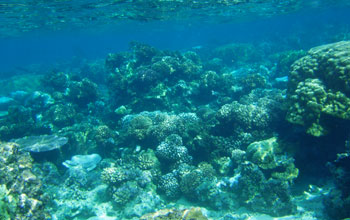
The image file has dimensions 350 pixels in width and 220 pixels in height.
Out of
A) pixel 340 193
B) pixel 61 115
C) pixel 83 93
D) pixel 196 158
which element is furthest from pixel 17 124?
pixel 340 193

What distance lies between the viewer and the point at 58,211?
7.07 meters

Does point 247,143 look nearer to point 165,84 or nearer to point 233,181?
point 233,181

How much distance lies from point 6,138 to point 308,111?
557 inches

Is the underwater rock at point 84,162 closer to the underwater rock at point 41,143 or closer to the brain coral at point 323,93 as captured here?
the underwater rock at point 41,143

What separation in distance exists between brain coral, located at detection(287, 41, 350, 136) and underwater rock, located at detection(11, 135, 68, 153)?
9270mm

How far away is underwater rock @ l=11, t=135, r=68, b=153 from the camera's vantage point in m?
9.01

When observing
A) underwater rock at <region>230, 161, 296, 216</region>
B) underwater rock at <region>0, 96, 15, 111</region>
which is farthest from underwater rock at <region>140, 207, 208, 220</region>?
underwater rock at <region>0, 96, 15, 111</region>

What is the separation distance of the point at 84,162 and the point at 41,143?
200cm

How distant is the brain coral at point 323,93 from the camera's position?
621 cm

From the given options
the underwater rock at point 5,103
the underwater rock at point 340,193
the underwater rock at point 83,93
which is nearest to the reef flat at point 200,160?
the underwater rock at point 340,193

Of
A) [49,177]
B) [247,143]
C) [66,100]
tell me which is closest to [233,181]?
[247,143]

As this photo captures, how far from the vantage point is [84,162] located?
9.69 metres

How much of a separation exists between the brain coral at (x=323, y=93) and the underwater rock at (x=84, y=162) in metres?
8.10

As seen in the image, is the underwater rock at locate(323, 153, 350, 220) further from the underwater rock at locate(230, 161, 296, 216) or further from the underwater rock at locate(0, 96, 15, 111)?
the underwater rock at locate(0, 96, 15, 111)
